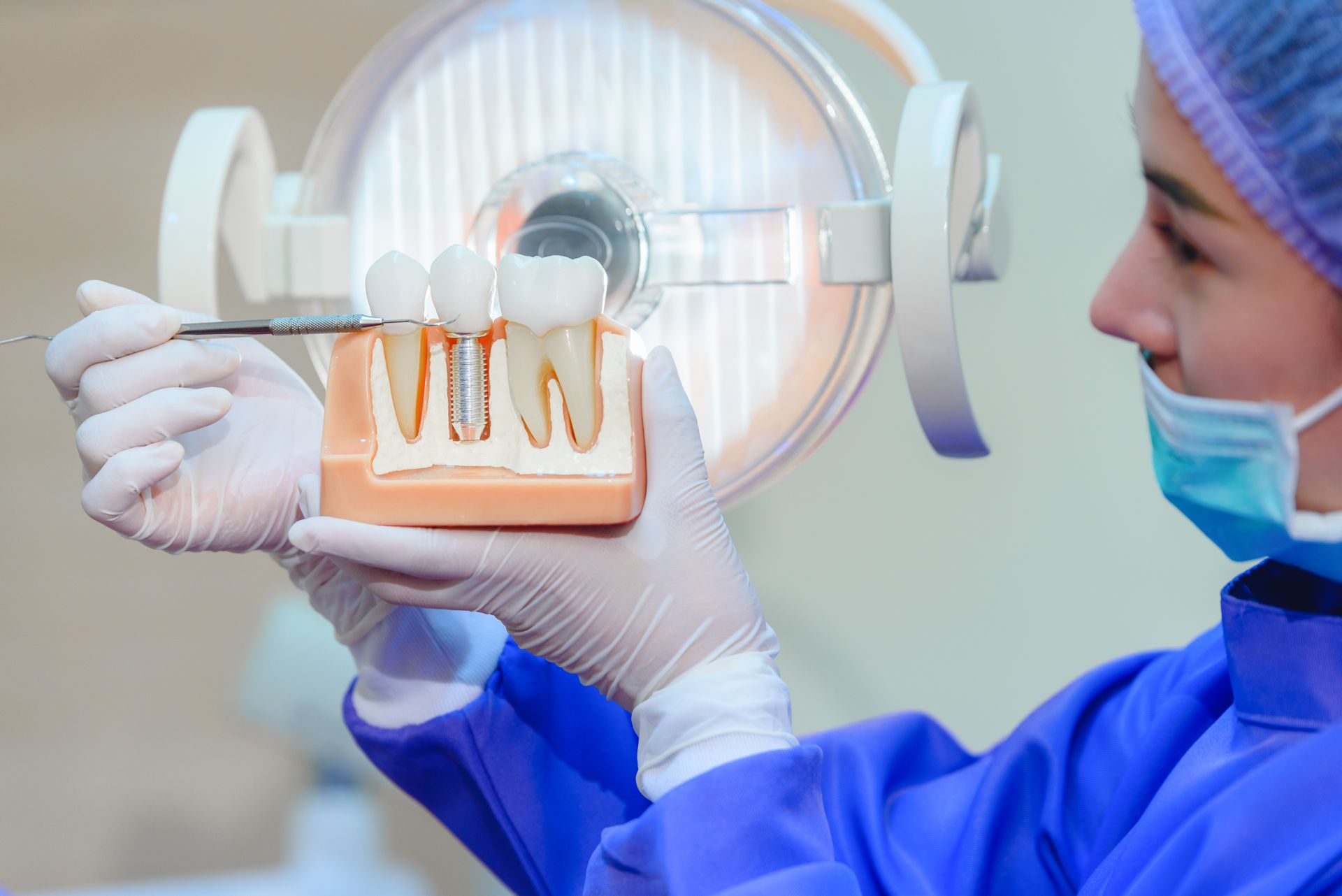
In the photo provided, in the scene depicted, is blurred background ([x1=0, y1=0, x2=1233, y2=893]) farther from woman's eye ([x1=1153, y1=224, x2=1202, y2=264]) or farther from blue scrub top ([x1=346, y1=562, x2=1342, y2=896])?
woman's eye ([x1=1153, y1=224, x2=1202, y2=264])

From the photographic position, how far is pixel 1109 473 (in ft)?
4.60

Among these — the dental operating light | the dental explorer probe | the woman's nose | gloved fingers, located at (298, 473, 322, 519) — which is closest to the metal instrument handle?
the dental explorer probe

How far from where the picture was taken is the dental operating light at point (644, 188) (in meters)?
0.95

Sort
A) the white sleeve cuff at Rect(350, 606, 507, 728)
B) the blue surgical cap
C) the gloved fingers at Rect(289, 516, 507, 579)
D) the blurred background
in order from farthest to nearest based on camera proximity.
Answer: the blurred background, the white sleeve cuff at Rect(350, 606, 507, 728), the gloved fingers at Rect(289, 516, 507, 579), the blue surgical cap

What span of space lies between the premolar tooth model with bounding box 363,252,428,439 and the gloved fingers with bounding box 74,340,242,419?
149 mm

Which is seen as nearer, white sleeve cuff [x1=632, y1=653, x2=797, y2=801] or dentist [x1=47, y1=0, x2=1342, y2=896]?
dentist [x1=47, y1=0, x2=1342, y2=896]

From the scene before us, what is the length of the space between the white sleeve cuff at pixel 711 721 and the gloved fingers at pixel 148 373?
0.40m

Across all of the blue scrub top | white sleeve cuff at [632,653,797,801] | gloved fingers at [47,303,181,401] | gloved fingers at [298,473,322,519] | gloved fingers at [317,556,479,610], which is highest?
gloved fingers at [47,303,181,401]

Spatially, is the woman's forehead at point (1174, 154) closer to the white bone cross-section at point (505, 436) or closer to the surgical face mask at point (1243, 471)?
the surgical face mask at point (1243, 471)

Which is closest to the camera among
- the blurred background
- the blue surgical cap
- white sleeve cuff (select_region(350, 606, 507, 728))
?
the blue surgical cap

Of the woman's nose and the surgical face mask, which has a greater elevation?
the woman's nose

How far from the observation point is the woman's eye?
72 cm

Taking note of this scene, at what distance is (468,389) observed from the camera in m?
0.74

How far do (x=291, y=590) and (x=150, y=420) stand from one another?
84cm
